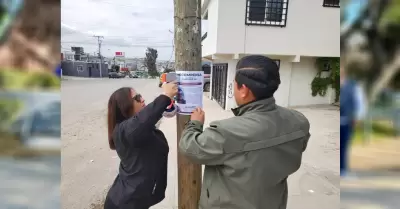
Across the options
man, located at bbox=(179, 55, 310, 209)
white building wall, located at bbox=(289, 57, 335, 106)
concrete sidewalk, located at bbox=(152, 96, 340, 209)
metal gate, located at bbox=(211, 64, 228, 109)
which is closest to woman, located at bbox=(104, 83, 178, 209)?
man, located at bbox=(179, 55, 310, 209)

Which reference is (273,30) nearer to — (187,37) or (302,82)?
(302,82)

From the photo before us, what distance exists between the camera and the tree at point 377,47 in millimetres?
797

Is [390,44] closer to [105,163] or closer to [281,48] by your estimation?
[105,163]

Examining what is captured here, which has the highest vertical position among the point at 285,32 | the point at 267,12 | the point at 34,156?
the point at 267,12

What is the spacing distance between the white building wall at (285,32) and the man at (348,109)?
341 inches

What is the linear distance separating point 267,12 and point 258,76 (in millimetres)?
9130

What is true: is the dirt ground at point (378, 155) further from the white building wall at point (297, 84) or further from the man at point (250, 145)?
the white building wall at point (297, 84)

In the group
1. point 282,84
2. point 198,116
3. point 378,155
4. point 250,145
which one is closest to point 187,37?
point 198,116

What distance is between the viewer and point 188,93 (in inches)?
63.6

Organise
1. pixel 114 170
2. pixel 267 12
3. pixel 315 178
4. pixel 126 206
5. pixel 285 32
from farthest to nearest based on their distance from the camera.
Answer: pixel 285 32 < pixel 267 12 < pixel 114 170 < pixel 315 178 < pixel 126 206

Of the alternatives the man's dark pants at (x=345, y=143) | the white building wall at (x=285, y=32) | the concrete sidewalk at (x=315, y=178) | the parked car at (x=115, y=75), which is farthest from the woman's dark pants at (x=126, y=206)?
the parked car at (x=115, y=75)

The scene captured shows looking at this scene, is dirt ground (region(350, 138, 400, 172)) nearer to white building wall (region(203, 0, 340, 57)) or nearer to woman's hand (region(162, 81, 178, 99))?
woman's hand (region(162, 81, 178, 99))

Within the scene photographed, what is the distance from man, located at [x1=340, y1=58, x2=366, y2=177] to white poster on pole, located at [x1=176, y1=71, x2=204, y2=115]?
0.85 m

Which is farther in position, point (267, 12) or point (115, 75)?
point (115, 75)
